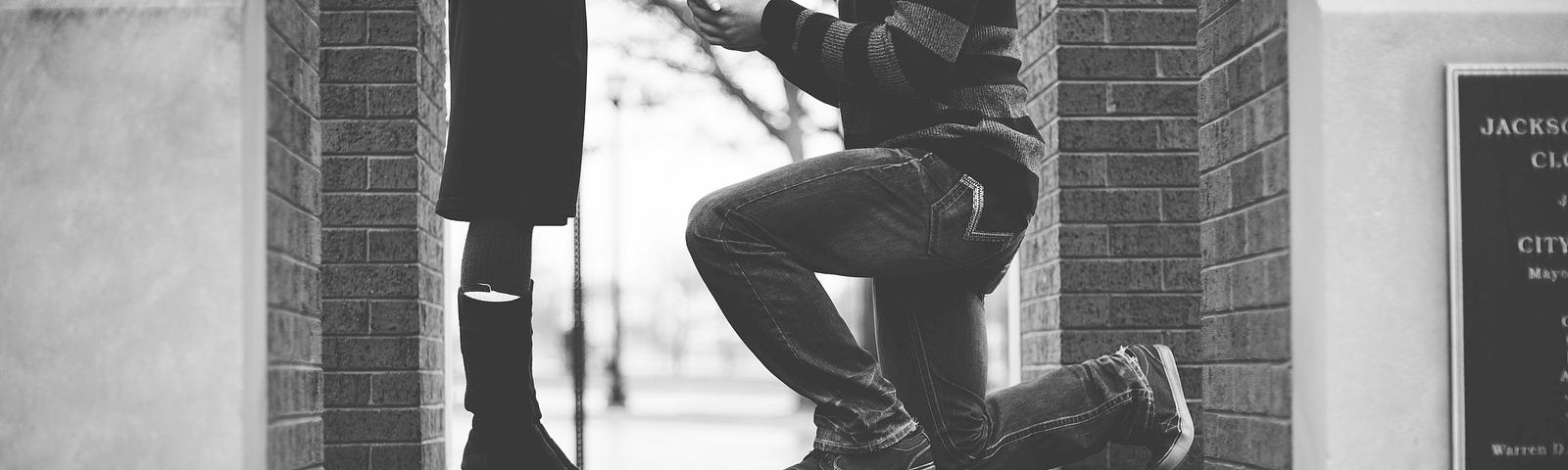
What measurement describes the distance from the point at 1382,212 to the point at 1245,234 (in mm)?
364

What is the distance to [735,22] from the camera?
9.42 feet

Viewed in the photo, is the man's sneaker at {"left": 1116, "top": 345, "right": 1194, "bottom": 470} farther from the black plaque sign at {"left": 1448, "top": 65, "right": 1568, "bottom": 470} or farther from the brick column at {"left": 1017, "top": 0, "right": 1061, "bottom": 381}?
the black plaque sign at {"left": 1448, "top": 65, "right": 1568, "bottom": 470}

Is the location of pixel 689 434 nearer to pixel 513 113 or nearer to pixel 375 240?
pixel 375 240

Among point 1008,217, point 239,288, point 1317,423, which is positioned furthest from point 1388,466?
point 239,288

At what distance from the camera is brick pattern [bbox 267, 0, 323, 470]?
254cm

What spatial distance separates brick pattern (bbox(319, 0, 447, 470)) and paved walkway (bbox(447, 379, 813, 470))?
0.54 metres

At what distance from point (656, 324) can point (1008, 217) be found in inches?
1882

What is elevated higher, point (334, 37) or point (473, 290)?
point (334, 37)

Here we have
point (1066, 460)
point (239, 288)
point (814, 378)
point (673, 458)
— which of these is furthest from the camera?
point (673, 458)

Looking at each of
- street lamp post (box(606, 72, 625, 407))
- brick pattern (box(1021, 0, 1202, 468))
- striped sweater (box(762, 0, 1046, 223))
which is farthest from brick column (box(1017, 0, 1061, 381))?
street lamp post (box(606, 72, 625, 407))

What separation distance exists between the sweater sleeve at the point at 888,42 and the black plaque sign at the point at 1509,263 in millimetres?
898

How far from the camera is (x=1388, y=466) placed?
2445mm

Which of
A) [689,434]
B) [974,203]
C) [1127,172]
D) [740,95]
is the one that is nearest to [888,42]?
[974,203]

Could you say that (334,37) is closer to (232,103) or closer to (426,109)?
(426,109)
